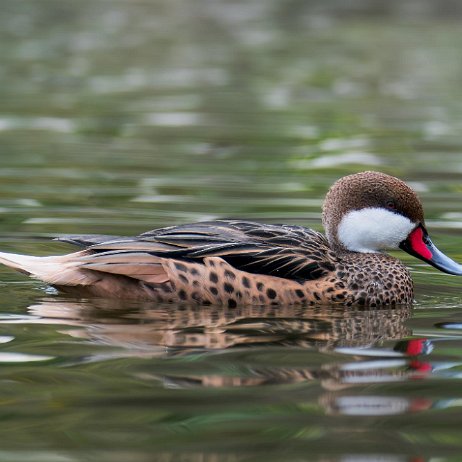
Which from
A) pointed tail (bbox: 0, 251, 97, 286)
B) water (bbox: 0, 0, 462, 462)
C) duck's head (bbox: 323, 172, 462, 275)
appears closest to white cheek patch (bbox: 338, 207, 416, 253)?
duck's head (bbox: 323, 172, 462, 275)

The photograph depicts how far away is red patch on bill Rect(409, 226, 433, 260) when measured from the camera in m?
8.16

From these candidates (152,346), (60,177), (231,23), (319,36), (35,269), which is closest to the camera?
(152,346)

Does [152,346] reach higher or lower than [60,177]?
lower

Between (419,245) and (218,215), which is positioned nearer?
(419,245)

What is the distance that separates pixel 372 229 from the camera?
320 inches

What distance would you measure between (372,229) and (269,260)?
80cm

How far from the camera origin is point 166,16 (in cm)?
3516

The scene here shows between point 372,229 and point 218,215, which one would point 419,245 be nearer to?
point 372,229

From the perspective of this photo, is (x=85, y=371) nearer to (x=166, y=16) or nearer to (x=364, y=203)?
(x=364, y=203)

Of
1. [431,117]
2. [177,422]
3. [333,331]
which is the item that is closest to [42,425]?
[177,422]

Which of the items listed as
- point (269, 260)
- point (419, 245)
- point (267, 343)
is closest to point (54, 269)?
point (269, 260)

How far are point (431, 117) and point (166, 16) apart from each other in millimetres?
18328

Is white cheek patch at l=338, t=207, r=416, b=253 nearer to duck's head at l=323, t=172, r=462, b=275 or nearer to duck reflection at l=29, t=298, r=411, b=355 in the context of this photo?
duck's head at l=323, t=172, r=462, b=275

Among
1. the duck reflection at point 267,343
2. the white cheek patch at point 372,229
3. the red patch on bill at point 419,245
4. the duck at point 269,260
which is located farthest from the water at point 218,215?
the white cheek patch at point 372,229
